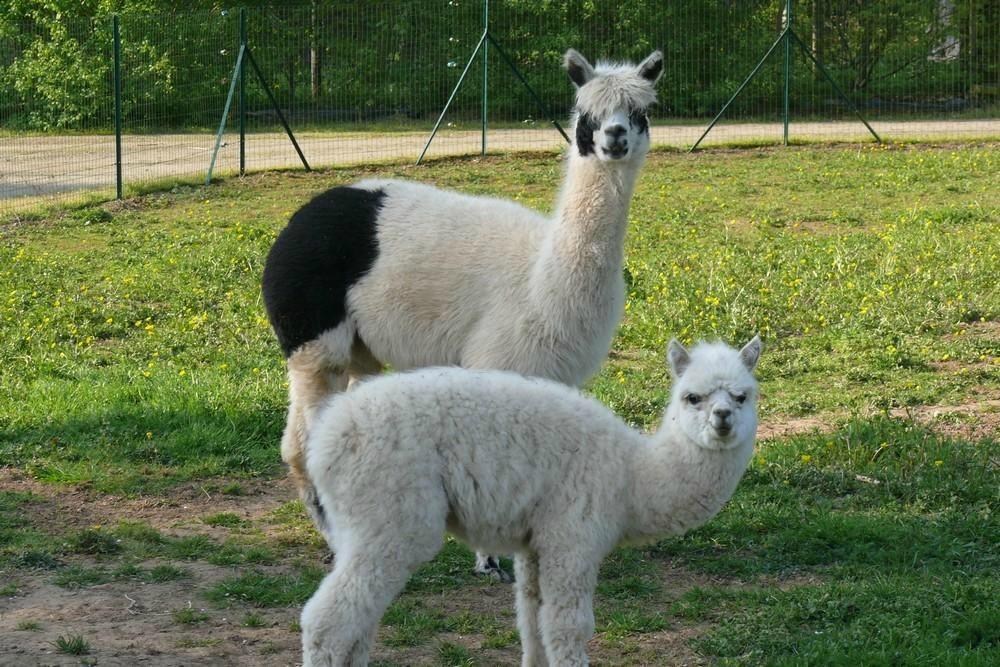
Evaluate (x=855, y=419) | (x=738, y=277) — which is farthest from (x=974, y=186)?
(x=855, y=419)

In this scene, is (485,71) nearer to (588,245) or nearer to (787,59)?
(787,59)

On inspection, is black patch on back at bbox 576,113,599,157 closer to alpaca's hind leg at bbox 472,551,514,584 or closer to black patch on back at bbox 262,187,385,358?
black patch on back at bbox 262,187,385,358

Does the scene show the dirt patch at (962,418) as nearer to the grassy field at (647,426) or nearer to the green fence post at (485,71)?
the grassy field at (647,426)

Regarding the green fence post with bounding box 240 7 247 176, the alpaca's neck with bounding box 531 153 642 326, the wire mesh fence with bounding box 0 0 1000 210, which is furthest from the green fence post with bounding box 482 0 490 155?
the alpaca's neck with bounding box 531 153 642 326

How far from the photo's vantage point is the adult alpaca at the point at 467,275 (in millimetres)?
6406

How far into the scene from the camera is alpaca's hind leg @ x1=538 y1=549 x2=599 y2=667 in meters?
4.70

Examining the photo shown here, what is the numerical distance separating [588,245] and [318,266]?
1.39 metres

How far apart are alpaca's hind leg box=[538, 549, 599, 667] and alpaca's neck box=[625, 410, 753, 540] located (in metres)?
0.35

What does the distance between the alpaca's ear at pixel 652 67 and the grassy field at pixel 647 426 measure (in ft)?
7.35

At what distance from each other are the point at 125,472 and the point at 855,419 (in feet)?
14.3

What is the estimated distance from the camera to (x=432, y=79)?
22953mm

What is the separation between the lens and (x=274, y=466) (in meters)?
7.85

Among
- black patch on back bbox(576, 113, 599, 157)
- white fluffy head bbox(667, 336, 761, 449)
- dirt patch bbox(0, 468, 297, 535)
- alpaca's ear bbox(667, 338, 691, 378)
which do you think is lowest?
dirt patch bbox(0, 468, 297, 535)

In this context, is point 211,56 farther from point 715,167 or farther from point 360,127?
point 715,167
